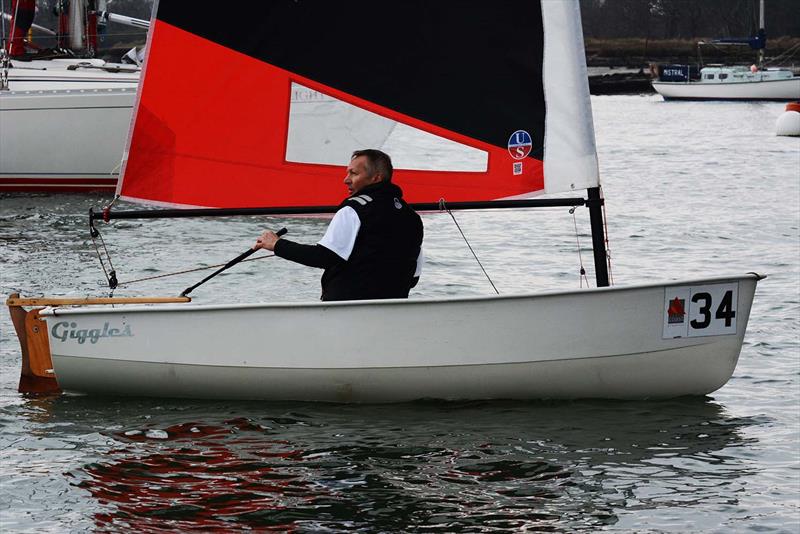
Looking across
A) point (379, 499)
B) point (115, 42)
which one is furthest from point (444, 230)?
point (115, 42)

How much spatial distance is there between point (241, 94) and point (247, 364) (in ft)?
4.93

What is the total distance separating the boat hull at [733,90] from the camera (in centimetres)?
4806

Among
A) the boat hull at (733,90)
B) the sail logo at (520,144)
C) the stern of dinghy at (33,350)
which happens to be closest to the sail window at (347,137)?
the sail logo at (520,144)

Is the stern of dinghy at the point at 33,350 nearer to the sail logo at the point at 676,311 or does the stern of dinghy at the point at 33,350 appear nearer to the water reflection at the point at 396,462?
the water reflection at the point at 396,462

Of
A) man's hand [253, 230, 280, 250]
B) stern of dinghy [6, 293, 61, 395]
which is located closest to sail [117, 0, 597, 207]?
stern of dinghy [6, 293, 61, 395]

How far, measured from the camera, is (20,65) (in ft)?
56.6

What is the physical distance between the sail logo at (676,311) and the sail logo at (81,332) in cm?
273

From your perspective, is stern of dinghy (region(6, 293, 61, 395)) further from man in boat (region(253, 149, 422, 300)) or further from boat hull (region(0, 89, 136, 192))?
boat hull (region(0, 89, 136, 192))

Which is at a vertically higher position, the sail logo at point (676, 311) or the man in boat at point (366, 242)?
the man in boat at point (366, 242)

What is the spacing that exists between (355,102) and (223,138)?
0.77 m

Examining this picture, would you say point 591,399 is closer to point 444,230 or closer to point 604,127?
point 444,230

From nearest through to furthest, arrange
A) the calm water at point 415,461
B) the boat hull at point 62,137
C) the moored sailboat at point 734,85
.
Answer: the calm water at point 415,461 < the boat hull at point 62,137 < the moored sailboat at point 734,85

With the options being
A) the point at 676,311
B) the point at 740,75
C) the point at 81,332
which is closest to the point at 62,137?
the point at 81,332

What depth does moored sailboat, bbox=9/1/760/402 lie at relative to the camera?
21.6 ft
